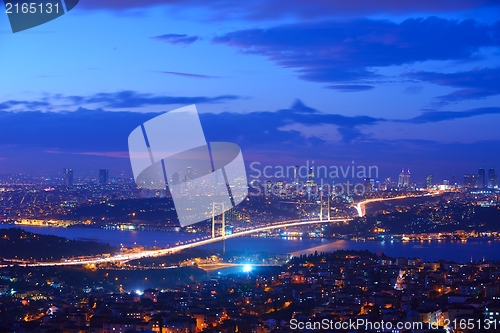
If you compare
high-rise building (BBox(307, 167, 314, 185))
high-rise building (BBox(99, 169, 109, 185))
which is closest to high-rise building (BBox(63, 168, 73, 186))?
high-rise building (BBox(99, 169, 109, 185))

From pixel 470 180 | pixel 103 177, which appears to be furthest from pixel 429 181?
pixel 103 177

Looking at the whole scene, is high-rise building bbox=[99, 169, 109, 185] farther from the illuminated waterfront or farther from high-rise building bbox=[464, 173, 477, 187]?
high-rise building bbox=[464, 173, 477, 187]

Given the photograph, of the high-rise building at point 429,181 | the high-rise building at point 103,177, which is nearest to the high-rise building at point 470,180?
the high-rise building at point 429,181

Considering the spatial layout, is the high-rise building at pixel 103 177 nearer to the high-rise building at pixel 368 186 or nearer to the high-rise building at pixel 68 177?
the high-rise building at pixel 68 177

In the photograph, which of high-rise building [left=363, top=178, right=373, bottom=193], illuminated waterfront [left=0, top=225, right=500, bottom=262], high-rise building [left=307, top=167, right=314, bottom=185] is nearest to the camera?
illuminated waterfront [left=0, top=225, right=500, bottom=262]

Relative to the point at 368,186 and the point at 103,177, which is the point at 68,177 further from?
the point at 368,186

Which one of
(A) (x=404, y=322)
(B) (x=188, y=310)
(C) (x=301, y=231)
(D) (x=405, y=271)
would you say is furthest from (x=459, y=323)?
(C) (x=301, y=231)

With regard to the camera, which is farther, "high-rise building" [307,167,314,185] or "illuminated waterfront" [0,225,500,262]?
"high-rise building" [307,167,314,185]

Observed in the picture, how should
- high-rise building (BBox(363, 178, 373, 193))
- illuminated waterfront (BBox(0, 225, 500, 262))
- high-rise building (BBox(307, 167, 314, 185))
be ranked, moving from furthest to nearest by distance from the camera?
high-rise building (BBox(363, 178, 373, 193)) < high-rise building (BBox(307, 167, 314, 185)) < illuminated waterfront (BBox(0, 225, 500, 262))

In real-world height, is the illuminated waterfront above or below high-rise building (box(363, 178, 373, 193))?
below

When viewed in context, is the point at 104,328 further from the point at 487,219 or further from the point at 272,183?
the point at 487,219

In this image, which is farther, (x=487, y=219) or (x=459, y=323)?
(x=487, y=219)
